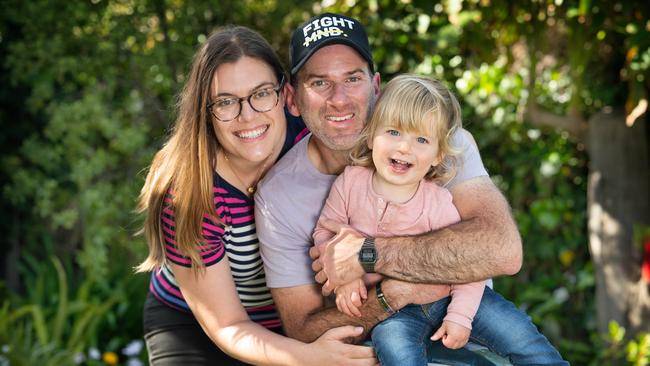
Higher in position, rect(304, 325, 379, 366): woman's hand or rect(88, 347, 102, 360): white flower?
rect(304, 325, 379, 366): woman's hand

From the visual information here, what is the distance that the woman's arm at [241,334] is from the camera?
8.89ft

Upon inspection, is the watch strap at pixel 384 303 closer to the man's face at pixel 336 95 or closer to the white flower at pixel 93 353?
the man's face at pixel 336 95

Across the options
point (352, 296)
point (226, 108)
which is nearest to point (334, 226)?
point (352, 296)

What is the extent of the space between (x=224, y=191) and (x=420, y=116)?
79cm

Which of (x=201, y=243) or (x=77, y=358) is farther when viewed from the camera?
(x=77, y=358)

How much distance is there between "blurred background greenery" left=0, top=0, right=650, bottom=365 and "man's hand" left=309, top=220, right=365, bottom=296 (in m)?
1.79

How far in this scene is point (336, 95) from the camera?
286cm

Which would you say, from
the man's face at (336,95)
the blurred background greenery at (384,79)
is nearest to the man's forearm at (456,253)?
the man's face at (336,95)

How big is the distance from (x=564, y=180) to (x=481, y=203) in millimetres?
2986

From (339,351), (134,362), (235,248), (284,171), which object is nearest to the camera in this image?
(339,351)

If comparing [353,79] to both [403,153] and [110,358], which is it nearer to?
[403,153]

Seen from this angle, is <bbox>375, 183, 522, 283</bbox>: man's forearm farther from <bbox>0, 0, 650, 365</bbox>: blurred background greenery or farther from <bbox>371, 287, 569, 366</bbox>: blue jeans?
<bbox>0, 0, 650, 365</bbox>: blurred background greenery

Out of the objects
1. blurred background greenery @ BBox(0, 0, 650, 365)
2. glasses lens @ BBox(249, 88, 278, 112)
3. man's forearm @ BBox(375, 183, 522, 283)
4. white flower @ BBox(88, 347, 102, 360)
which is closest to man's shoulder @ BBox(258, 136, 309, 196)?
glasses lens @ BBox(249, 88, 278, 112)

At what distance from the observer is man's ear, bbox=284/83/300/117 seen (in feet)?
9.90
